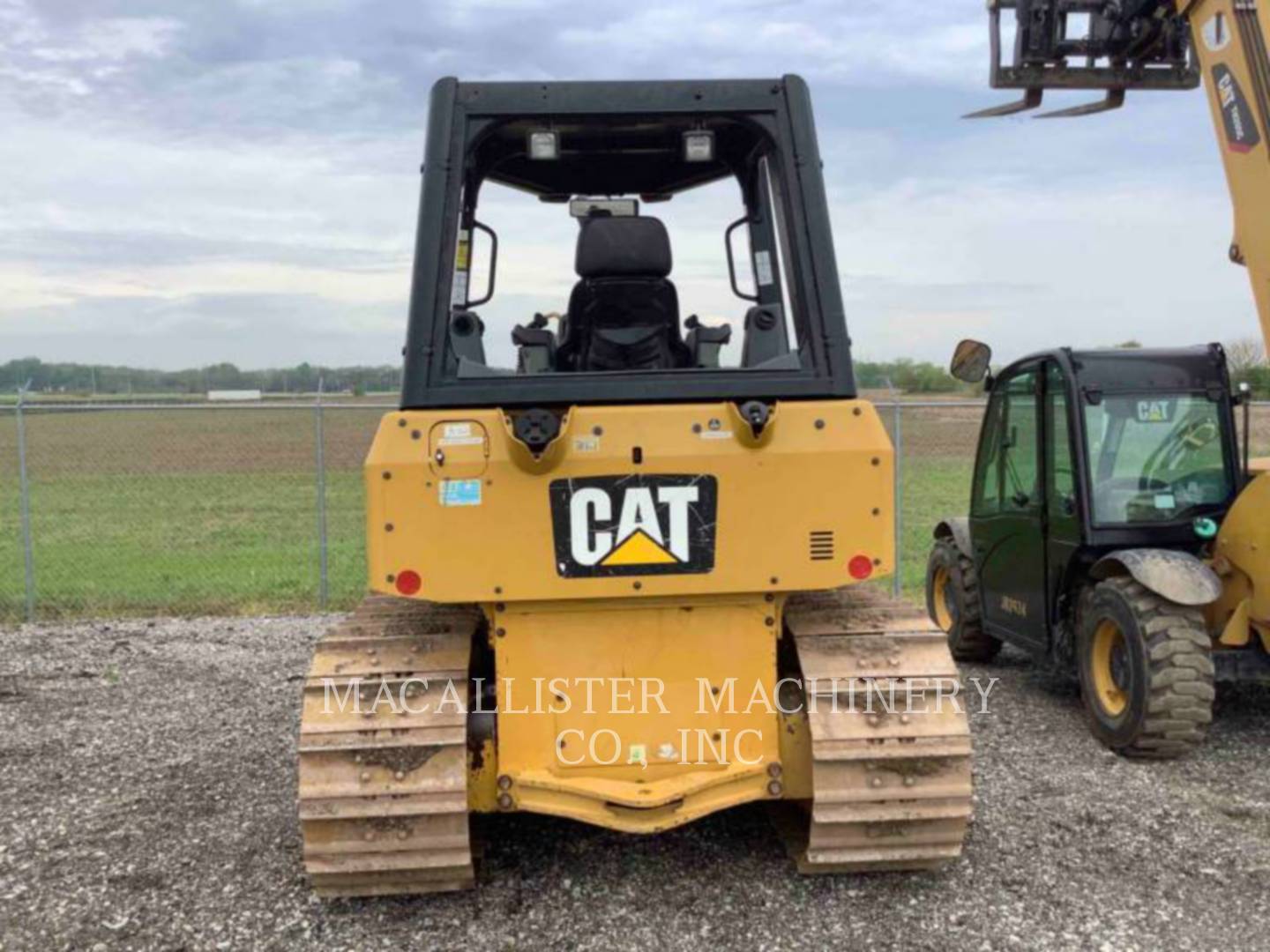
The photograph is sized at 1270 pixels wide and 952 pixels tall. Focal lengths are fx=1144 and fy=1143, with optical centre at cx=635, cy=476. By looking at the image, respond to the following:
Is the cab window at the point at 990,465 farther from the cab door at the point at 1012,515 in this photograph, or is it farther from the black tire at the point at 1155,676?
the black tire at the point at 1155,676

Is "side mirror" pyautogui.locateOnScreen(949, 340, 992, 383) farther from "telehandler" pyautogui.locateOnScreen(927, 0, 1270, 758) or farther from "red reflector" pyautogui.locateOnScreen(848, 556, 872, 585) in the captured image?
"red reflector" pyautogui.locateOnScreen(848, 556, 872, 585)

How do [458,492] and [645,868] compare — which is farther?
[645,868]

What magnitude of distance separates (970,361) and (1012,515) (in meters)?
1.04

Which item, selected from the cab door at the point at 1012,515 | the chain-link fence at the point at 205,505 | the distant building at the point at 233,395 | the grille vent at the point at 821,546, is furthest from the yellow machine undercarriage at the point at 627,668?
the distant building at the point at 233,395

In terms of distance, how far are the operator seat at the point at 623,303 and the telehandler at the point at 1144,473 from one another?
2.69m

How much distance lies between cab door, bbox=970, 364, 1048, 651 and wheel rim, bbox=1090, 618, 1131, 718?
638mm

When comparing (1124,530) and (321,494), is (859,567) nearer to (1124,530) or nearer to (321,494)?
(1124,530)

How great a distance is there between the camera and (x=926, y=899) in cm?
385

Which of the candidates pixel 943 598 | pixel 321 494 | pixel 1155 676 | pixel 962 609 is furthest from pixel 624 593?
pixel 321 494

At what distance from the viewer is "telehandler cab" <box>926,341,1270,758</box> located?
5.35 m

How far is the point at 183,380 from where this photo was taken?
16609 mm

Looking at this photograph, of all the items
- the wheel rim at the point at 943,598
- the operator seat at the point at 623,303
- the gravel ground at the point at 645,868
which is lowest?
the gravel ground at the point at 645,868

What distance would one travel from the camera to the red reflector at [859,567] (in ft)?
12.2

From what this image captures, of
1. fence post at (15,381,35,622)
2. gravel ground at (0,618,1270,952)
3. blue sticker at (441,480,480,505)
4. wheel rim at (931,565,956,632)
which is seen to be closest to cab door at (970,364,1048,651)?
wheel rim at (931,565,956,632)
